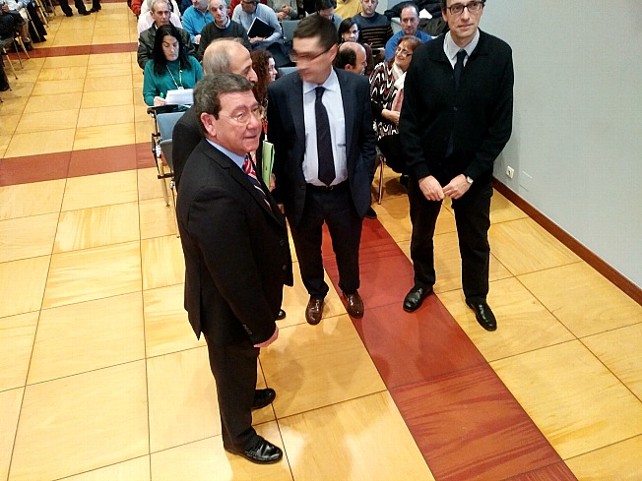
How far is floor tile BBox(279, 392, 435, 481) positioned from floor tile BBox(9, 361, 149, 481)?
74 centimetres

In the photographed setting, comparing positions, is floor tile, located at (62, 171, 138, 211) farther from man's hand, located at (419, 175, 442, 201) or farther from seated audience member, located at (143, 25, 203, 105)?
man's hand, located at (419, 175, 442, 201)

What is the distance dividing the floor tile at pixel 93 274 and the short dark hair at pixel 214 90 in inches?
83.7

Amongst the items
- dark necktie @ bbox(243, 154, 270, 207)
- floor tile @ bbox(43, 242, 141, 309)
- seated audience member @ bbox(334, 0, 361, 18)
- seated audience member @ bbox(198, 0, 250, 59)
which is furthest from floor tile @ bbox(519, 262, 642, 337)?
seated audience member @ bbox(334, 0, 361, 18)

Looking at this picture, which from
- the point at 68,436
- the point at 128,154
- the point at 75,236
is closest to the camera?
the point at 68,436

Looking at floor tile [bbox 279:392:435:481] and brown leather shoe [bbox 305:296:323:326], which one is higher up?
brown leather shoe [bbox 305:296:323:326]

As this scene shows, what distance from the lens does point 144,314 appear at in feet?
10.1

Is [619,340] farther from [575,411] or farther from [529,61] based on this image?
[529,61]

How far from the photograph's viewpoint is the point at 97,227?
3934mm

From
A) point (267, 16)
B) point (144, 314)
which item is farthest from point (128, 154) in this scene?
point (144, 314)

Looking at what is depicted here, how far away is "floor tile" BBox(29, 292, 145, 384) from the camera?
8.93 ft

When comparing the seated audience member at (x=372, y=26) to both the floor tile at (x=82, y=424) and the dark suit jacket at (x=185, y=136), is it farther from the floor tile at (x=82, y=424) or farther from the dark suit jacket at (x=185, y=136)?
the floor tile at (x=82, y=424)

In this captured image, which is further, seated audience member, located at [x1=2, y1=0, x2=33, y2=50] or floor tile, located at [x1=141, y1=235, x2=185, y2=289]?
seated audience member, located at [x1=2, y1=0, x2=33, y2=50]

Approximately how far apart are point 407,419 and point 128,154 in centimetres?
413

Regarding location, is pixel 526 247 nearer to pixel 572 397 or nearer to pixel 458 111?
pixel 572 397
